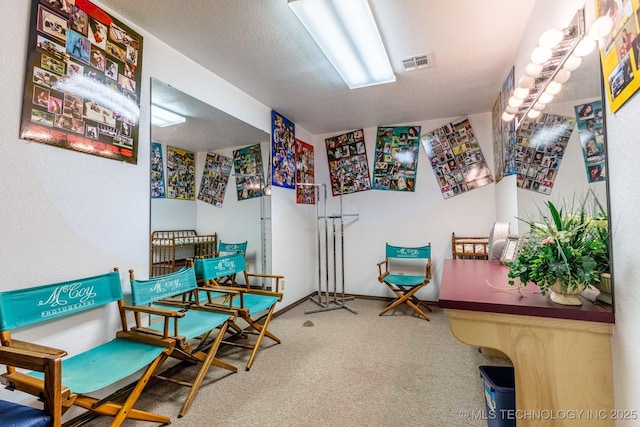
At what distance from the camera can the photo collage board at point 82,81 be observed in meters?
1.50

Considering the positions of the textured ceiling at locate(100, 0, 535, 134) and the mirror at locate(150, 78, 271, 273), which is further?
the mirror at locate(150, 78, 271, 273)

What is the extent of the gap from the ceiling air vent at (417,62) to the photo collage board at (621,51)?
1449 millimetres

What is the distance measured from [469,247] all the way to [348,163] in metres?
2.07

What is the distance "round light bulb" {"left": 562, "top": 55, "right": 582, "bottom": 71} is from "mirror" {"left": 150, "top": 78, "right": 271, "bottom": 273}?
2.53 metres

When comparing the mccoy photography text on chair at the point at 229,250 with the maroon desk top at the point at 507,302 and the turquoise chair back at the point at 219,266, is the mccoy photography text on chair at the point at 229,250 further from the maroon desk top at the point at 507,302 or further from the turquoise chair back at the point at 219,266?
the maroon desk top at the point at 507,302

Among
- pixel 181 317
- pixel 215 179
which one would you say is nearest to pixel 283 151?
pixel 215 179

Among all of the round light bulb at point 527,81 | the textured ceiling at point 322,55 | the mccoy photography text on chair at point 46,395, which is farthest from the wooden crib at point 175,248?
the round light bulb at point 527,81

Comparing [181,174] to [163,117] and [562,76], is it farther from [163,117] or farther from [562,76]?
[562,76]

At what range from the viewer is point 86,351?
1655 millimetres

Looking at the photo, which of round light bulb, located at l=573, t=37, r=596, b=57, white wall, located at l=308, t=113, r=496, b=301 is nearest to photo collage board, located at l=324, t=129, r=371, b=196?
white wall, located at l=308, t=113, r=496, b=301

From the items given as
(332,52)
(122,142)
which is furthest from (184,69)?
(332,52)

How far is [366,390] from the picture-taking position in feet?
6.46

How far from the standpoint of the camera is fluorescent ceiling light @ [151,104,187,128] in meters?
2.15

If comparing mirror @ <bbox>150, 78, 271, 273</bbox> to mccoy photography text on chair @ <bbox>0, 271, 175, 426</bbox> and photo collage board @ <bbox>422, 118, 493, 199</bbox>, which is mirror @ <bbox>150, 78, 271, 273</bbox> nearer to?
mccoy photography text on chair @ <bbox>0, 271, 175, 426</bbox>
